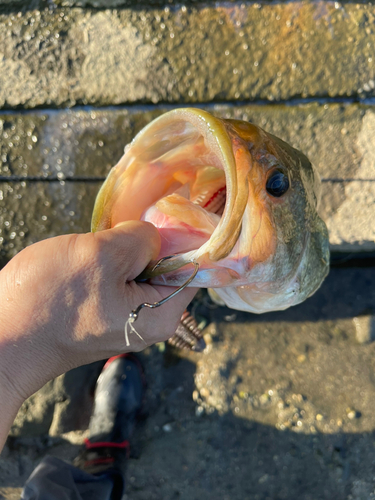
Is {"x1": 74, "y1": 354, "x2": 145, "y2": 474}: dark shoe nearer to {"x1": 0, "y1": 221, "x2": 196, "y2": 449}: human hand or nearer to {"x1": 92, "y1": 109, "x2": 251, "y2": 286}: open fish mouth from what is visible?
{"x1": 0, "y1": 221, "x2": 196, "y2": 449}: human hand

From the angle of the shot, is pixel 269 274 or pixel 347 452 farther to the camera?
pixel 347 452

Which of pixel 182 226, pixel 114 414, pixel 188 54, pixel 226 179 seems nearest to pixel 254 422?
pixel 114 414

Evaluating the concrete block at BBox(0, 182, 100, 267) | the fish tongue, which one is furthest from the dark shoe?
the fish tongue

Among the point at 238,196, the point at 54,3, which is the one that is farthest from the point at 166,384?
the point at 54,3

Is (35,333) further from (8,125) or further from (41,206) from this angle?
(8,125)

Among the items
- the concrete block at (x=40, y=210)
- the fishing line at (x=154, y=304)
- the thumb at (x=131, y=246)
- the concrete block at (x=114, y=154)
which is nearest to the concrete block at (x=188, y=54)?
the concrete block at (x=114, y=154)

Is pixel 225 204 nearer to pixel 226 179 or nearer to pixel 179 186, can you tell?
pixel 226 179
